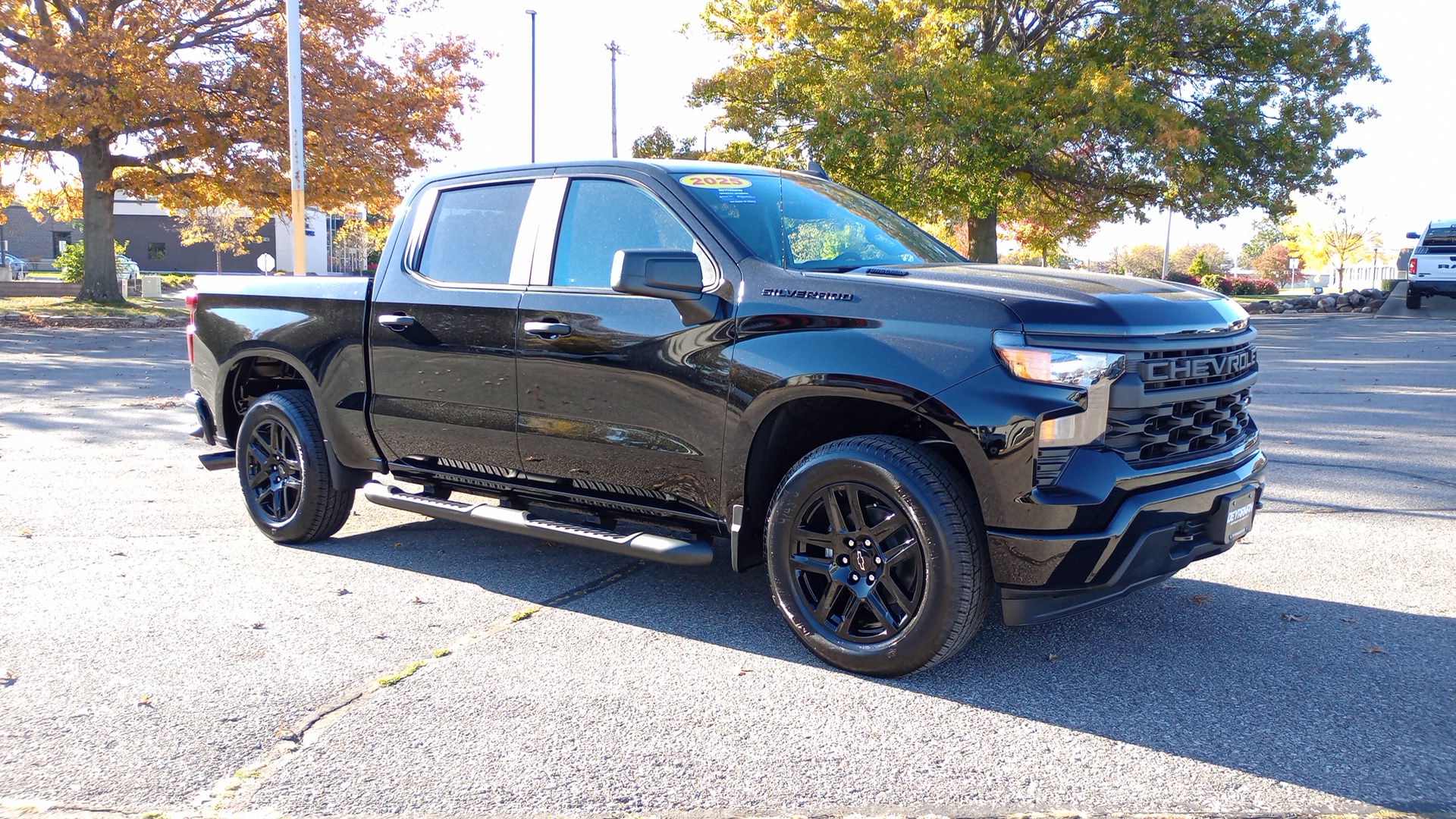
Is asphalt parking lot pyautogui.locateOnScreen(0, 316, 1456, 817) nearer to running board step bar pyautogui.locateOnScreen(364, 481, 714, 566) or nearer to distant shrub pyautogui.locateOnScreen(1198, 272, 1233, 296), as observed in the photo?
running board step bar pyautogui.locateOnScreen(364, 481, 714, 566)

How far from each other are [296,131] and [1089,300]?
20602 millimetres

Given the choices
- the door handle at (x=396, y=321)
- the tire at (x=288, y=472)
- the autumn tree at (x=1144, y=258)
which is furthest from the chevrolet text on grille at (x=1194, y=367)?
the autumn tree at (x=1144, y=258)

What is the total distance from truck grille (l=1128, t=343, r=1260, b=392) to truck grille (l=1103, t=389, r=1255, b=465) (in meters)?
0.07

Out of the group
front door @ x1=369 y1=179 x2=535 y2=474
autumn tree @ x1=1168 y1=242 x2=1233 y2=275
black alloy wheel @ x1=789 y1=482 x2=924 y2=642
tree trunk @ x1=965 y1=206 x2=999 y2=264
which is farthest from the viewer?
autumn tree @ x1=1168 y1=242 x2=1233 y2=275

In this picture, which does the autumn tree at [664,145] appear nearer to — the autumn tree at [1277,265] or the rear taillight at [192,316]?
the rear taillight at [192,316]

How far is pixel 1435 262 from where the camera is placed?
2830 centimetres

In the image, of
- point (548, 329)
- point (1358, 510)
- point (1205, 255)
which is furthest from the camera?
point (1205, 255)

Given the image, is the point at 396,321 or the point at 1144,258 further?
the point at 1144,258

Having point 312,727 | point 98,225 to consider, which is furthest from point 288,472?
point 98,225

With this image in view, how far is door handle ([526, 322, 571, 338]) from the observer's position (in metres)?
4.57

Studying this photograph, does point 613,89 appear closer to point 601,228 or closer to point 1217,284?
point 1217,284

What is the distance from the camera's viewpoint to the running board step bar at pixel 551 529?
4297 mm

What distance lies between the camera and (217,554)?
555 cm

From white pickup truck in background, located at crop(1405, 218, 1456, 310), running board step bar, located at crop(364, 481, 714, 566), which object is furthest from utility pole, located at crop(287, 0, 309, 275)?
white pickup truck in background, located at crop(1405, 218, 1456, 310)
